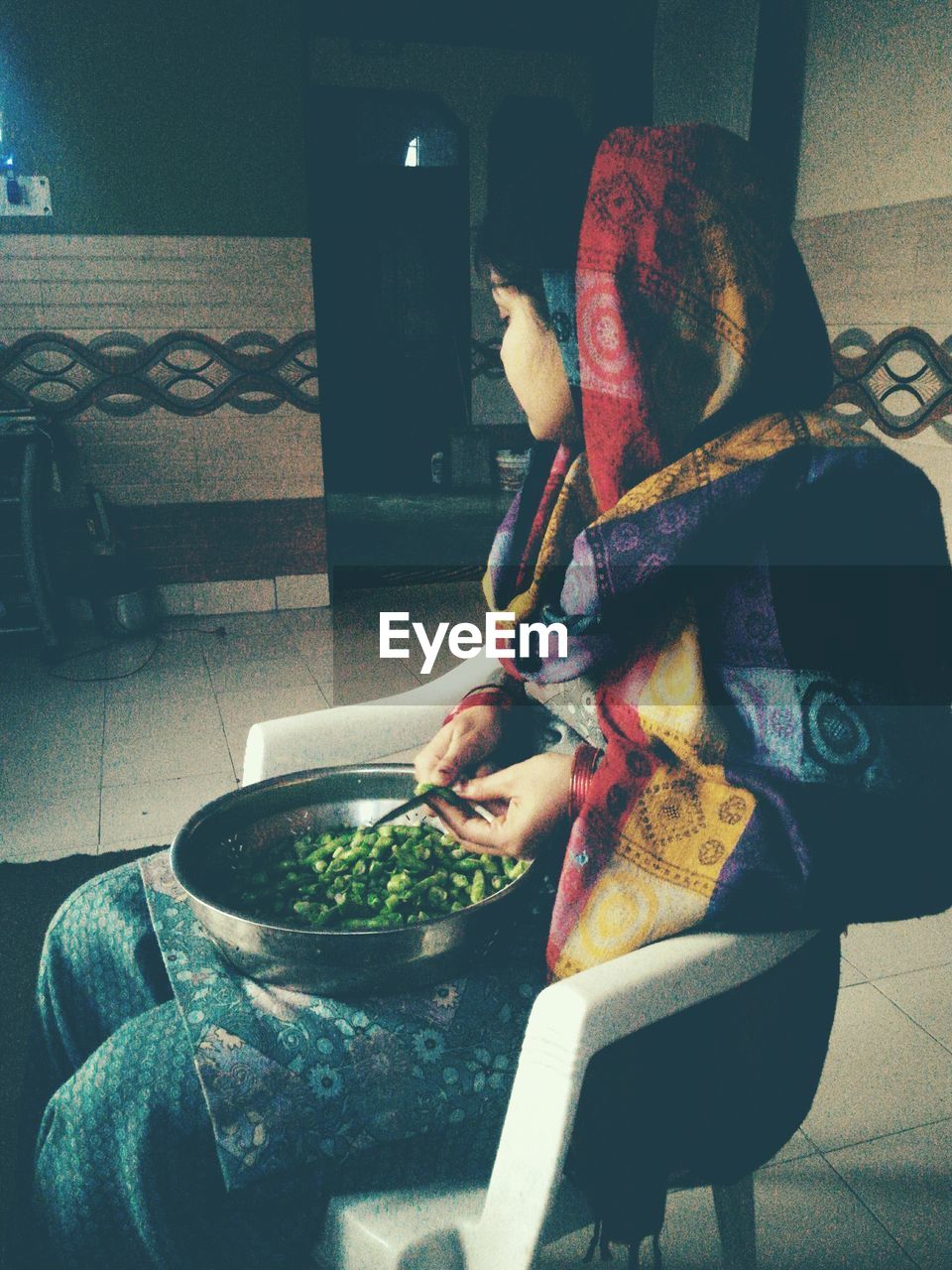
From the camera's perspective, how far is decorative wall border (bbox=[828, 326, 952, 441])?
9.20 feet

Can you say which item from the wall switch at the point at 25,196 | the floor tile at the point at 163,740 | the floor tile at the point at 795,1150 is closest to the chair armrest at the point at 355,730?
the floor tile at the point at 795,1150

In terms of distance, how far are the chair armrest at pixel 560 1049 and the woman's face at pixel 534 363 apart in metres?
0.54

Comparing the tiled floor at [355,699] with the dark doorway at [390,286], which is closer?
the tiled floor at [355,699]

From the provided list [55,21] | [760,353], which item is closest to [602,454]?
[760,353]

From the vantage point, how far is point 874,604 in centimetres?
82

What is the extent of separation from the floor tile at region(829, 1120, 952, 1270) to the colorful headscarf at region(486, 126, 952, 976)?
0.66 metres

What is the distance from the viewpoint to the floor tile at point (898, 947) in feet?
5.95

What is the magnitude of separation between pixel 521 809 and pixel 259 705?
7.28 ft

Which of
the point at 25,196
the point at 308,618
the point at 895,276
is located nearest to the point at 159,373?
the point at 25,196

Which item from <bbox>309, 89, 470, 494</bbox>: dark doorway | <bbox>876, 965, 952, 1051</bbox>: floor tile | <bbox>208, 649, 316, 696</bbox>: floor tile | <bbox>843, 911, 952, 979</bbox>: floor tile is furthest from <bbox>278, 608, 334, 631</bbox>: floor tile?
<bbox>876, 965, 952, 1051</bbox>: floor tile

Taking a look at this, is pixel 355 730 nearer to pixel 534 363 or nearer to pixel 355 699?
pixel 534 363

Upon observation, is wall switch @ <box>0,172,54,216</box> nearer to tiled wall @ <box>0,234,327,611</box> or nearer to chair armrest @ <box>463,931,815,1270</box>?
tiled wall @ <box>0,234,327,611</box>

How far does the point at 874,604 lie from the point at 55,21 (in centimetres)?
384

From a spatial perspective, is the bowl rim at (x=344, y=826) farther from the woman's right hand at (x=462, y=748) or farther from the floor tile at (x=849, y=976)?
the floor tile at (x=849, y=976)
